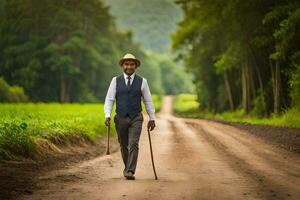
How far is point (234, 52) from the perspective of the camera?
3825cm

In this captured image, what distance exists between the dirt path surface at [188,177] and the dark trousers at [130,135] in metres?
0.40

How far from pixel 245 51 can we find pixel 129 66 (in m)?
27.3

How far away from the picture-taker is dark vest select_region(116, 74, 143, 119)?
1123 centimetres

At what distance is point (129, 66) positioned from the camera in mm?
11234

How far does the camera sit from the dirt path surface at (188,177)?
9.20m

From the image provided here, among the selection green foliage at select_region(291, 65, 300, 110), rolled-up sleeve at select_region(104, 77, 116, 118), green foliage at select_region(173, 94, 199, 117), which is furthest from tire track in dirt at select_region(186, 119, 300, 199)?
green foliage at select_region(173, 94, 199, 117)

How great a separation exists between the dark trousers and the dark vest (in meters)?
0.11

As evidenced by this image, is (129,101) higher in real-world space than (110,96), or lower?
lower

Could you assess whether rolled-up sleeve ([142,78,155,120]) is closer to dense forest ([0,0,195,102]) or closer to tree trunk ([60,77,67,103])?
dense forest ([0,0,195,102])

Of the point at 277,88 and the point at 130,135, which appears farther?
the point at 277,88

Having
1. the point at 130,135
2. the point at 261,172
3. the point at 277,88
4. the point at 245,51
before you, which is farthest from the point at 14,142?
the point at 245,51

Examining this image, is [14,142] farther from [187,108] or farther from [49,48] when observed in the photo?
[187,108]

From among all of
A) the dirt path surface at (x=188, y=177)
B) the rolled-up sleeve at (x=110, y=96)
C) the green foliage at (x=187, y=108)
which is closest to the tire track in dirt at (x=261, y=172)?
the dirt path surface at (x=188, y=177)

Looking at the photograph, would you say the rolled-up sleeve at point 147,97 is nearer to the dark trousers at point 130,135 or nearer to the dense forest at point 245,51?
the dark trousers at point 130,135
